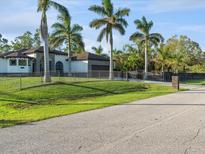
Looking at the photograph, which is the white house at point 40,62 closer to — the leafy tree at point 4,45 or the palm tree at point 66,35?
the palm tree at point 66,35

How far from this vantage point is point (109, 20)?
5022cm

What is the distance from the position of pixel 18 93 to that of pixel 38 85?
4354mm

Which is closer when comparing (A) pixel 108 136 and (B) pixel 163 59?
(A) pixel 108 136

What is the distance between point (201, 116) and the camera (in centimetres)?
1520

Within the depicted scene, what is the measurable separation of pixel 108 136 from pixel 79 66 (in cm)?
5223

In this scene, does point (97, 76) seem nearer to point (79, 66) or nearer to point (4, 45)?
point (79, 66)

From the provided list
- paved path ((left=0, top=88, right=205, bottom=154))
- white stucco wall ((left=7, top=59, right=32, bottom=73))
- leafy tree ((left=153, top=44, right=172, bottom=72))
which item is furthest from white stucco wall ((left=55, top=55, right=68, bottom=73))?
paved path ((left=0, top=88, right=205, bottom=154))

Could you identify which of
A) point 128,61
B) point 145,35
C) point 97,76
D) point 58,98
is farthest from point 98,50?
point 58,98

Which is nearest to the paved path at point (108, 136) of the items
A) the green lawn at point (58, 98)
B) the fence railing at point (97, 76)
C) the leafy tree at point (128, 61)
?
the green lawn at point (58, 98)

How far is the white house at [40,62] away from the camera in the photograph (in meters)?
55.4

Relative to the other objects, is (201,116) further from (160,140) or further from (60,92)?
(60,92)

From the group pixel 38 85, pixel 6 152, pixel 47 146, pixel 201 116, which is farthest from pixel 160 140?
pixel 38 85

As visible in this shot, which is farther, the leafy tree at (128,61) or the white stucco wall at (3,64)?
the leafy tree at (128,61)

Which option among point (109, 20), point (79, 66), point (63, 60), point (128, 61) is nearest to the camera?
point (109, 20)
